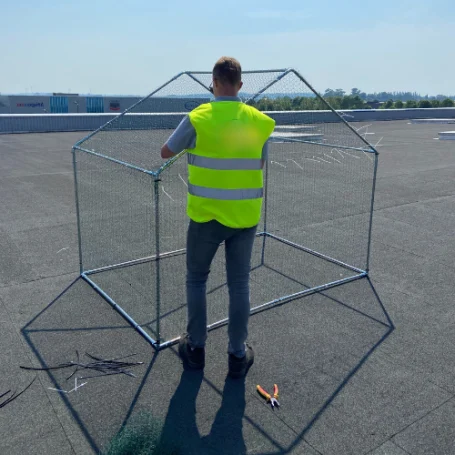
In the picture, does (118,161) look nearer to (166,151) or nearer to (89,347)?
(166,151)

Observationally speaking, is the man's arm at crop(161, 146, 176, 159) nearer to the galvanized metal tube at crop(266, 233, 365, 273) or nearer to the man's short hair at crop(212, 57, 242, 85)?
the man's short hair at crop(212, 57, 242, 85)

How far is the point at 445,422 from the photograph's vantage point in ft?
11.3

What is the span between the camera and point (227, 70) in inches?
137

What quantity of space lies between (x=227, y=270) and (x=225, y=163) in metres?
0.84

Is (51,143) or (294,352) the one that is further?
(51,143)

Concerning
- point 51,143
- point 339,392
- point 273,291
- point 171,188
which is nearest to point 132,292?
point 273,291

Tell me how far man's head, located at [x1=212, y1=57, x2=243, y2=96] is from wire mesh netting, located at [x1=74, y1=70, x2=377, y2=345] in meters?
0.73

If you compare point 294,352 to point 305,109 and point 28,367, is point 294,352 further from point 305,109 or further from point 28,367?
point 305,109

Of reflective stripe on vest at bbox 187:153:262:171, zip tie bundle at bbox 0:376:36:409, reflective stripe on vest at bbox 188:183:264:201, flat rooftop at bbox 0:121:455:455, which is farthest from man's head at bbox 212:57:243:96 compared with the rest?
zip tie bundle at bbox 0:376:36:409

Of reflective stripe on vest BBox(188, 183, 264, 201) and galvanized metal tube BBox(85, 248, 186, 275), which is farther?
galvanized metal tube BBox(85, 248, 186, 275)

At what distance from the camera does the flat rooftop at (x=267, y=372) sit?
326 cm

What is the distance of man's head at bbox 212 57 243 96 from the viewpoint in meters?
3.48

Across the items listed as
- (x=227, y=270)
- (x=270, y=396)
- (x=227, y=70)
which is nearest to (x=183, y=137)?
(x=227, y=70)

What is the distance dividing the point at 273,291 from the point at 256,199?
2.08m
